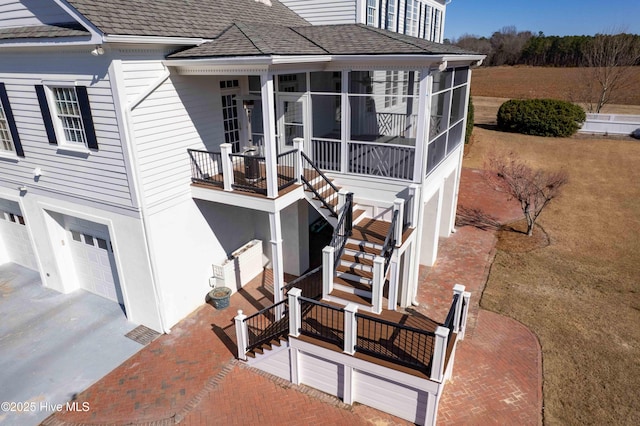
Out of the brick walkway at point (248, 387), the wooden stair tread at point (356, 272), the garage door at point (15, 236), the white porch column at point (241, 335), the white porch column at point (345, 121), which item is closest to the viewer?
the brick walkway at point (248, 387)

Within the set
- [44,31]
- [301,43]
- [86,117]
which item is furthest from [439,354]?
[44,31]

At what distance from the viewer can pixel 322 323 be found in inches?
346

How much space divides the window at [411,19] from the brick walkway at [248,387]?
12.1m

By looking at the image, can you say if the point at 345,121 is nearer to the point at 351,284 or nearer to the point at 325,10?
the point at 351,284

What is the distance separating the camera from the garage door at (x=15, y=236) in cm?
1318

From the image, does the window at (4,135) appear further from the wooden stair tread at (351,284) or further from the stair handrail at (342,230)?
the wooden stair tread at (351,284)

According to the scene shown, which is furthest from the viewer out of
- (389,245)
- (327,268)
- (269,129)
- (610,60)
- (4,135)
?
(610,60)

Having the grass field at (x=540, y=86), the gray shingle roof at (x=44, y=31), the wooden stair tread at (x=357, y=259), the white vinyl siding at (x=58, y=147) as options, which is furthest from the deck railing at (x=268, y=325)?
the grass field at (x=540, y=86)

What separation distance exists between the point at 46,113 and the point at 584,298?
15514 mm

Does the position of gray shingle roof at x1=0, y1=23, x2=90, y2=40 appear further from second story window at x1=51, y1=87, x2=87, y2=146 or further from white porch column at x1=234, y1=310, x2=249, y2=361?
white porch column at x1=234, y1=310, x2=249, y2=361

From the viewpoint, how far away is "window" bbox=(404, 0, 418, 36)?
16984mm

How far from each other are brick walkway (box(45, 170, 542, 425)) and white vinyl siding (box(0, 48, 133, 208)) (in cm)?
390

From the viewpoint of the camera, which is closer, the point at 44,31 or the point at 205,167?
the point at 44,31

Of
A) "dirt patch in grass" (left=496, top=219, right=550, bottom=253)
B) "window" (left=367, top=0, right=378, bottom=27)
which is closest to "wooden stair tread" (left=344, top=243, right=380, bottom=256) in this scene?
"dirt patch in grass" (left=496, top=219, right=550, bottom=253)
